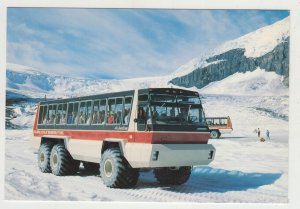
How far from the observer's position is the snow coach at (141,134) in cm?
977

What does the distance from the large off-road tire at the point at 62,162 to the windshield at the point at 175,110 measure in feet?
13.5

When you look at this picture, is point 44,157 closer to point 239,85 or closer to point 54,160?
point 54,160

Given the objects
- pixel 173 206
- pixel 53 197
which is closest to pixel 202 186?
pixel 173 206

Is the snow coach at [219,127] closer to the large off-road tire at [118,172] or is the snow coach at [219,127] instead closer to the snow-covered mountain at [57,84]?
the snow-covered mountain at [57,84]

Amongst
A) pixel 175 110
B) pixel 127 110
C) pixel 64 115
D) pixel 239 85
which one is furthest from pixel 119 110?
pixel 239 85

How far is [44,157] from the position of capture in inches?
539

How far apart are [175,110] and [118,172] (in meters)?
1.95

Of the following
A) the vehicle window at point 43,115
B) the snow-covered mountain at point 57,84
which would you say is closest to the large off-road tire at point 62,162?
the vehicle window at point 43,115

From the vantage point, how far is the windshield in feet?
32.7

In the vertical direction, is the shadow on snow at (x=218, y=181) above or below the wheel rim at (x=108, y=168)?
below

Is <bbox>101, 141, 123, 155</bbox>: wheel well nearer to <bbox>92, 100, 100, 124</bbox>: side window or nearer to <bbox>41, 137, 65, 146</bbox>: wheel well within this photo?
<bbox>92, 100, 100, 124</bbox>: side window

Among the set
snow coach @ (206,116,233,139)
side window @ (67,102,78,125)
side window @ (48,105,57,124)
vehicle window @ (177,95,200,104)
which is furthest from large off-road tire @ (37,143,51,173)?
snow coach @ (206,116,233,139)

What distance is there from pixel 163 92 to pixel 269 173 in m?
4.97
